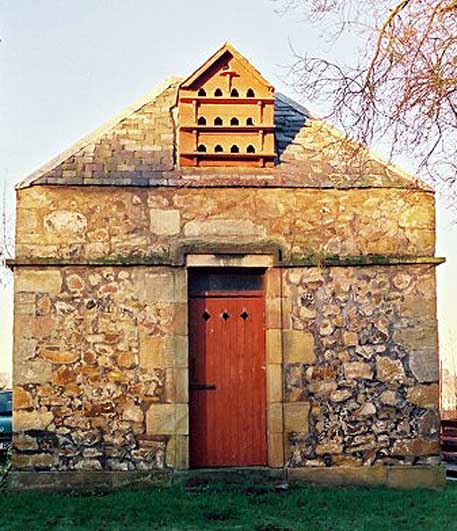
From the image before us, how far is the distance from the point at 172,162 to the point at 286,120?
74.0 inches

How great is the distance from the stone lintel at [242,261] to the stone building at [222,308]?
0.06 feet

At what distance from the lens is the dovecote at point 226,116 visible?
11.2 m

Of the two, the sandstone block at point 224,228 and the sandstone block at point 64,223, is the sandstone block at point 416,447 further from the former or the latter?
the sandstone block at point 64,223

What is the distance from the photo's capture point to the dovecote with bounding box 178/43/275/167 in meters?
11.2

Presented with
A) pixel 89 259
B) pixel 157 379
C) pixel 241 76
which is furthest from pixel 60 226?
pixel 241 76

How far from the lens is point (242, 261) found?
10.8 meters

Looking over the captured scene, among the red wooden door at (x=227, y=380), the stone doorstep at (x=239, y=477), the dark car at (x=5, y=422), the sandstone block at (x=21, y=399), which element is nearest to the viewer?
the stone doorstep at (x=239, y=477)

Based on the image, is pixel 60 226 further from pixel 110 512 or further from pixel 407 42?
pixel 407 42

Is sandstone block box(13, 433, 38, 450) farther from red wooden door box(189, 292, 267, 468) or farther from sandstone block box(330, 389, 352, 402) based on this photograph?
sandstone block box(330, 389, 352, 402)

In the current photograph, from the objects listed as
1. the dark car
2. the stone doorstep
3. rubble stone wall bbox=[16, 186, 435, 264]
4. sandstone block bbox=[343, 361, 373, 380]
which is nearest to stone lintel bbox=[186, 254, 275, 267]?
rubble stone wall bbox=[16, 186, 435, 264]

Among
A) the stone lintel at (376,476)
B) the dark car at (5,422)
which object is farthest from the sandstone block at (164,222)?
the dark car at (5,422)

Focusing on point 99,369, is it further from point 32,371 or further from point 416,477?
point 416,477

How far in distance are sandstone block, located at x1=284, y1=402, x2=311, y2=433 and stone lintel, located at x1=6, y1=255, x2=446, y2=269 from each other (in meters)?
1.71

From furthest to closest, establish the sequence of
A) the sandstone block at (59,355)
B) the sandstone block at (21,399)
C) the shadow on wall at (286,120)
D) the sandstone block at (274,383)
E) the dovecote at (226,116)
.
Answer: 1. the shadow on wall at (286,120)
2. the dovecote at (226,116)
3. the sandstone block at (274,383)
4. the sandstone block at (59,355)
5. the sandstone block at (21,399)
